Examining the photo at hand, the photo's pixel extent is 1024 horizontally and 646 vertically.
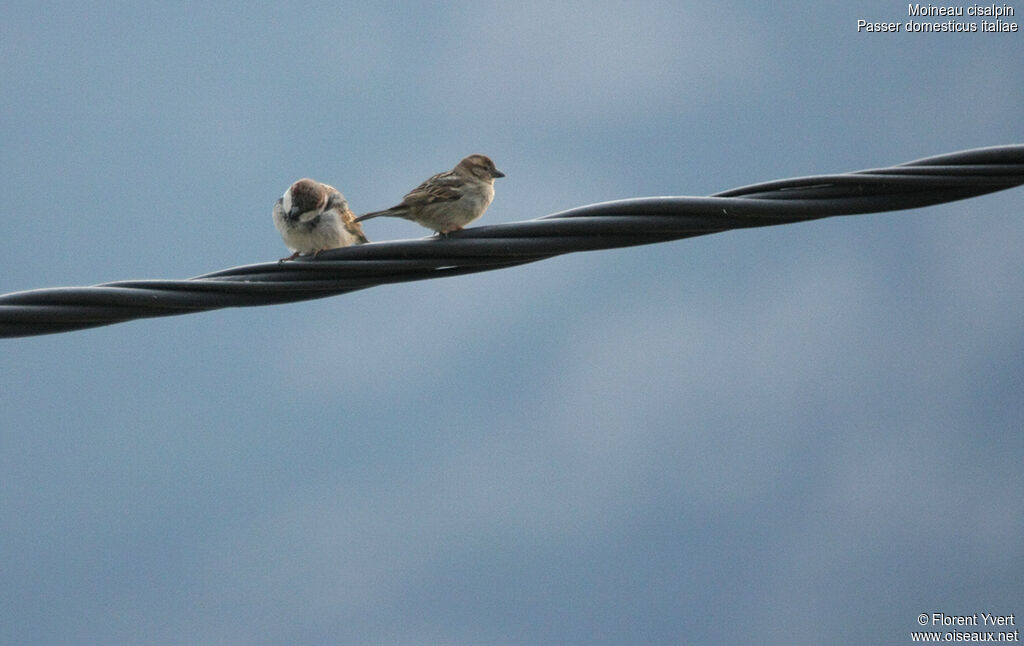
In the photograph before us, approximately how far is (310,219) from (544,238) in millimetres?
3190

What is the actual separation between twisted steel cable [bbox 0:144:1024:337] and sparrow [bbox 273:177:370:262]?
2718 mm

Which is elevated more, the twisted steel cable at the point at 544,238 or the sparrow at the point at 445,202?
the sparrow at the point at 445,202

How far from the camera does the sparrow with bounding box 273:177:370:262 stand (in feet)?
22.5

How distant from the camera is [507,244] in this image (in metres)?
4.09

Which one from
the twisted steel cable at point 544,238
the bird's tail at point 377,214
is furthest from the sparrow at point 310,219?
the twisted steel cable at point 544,238

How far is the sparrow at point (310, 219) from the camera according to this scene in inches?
270

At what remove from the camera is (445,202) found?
6.36 metres

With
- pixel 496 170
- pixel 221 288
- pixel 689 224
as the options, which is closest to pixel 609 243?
pixel 689 224

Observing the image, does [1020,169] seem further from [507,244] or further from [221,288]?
[221,288]

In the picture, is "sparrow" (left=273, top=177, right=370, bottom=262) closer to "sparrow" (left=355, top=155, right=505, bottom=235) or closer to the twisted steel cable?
"sparrow" (left=355, top=155, right=505, bottom=235)

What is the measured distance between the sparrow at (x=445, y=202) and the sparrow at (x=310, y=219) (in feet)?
1.67

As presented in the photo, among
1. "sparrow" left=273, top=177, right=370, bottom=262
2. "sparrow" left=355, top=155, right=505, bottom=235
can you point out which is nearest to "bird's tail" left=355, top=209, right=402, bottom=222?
"sparrow" left=355, top=155, right=505, bottom=235

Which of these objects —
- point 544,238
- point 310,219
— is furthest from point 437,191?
point 544,238

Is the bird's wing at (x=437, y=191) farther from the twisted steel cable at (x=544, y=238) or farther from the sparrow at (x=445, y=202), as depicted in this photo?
the twisted steel cable at (x=544, y=238)
